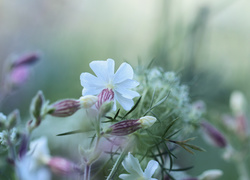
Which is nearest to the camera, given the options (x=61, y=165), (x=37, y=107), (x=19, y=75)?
(x=37, y=107)

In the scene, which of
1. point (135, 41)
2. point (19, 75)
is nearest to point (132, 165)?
point (19, 75)

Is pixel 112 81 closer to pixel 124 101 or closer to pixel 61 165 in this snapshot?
pixel 124 101

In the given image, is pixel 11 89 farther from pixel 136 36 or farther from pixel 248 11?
pixel 248 11

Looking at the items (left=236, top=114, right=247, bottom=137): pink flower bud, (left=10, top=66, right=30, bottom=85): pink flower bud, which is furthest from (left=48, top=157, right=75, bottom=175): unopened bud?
(left=236, top=114, right=247, bottom=137): pink flower bud

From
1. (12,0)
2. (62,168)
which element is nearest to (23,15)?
(12,0)

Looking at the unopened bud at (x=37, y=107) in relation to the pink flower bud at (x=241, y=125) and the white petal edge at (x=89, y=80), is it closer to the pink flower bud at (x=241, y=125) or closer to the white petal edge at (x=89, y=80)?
the white petal edge at (x=89, y=80)

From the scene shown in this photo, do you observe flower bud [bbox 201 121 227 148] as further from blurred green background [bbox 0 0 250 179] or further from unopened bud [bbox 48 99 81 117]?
unopened bud [bbox 48 99 81 117]
